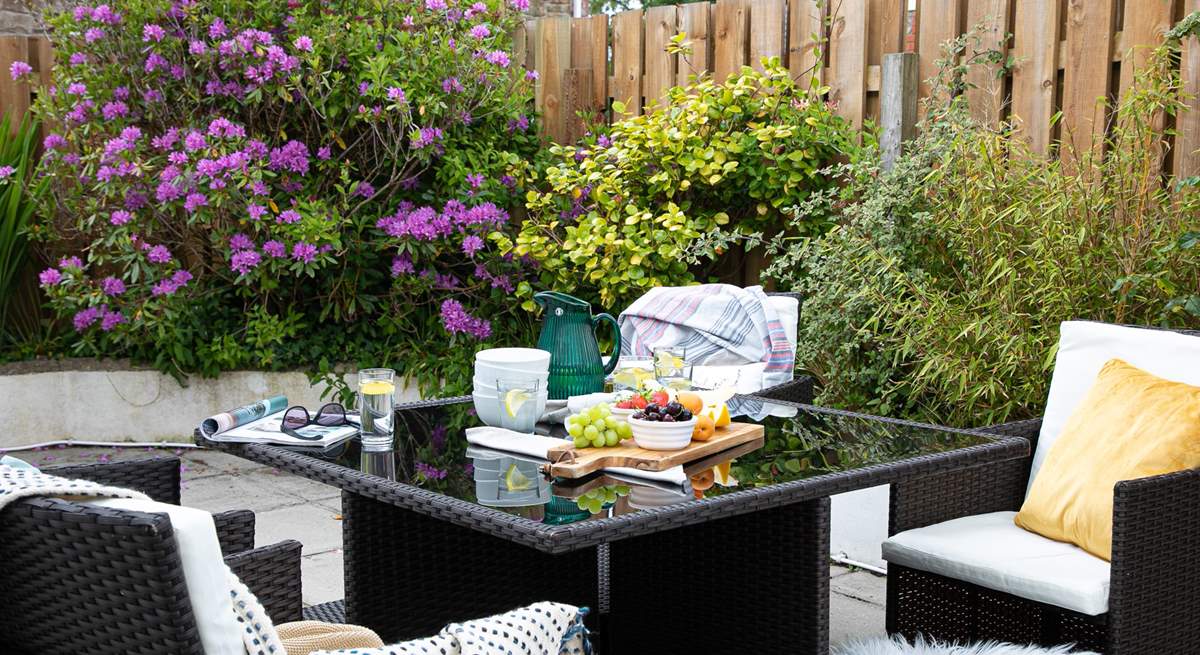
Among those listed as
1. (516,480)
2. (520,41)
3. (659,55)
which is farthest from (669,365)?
(520,41)

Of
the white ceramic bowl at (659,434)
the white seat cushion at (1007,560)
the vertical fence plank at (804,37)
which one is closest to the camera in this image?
the white ceramic bowl at (659,434)

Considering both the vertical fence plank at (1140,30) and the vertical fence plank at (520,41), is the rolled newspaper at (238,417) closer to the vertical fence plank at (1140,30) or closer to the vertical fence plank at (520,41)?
the vertical fence plank at (1140,30)

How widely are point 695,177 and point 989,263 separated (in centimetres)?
157

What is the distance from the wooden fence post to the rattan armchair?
3401 mm

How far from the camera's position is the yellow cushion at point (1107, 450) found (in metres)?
2.39

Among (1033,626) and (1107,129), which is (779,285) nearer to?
(1107,129)

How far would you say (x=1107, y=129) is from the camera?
3762 mm

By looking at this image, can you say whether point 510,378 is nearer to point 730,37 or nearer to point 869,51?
point 869,51

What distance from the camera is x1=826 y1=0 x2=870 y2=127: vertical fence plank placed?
4.52 m

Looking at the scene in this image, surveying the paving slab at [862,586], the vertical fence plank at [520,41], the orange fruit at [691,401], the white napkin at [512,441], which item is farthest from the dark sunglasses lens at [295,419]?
the vertical fence plank at [520,41]

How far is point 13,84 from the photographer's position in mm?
5879

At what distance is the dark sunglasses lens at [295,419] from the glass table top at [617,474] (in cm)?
12

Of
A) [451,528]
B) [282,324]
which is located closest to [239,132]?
[282,324]

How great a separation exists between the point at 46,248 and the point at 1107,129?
15.8 ft
